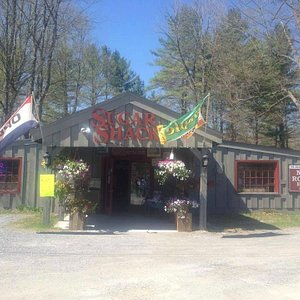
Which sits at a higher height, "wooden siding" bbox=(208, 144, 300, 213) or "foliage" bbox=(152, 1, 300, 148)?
"foliage" bbox=(152, 1, 300, 148)

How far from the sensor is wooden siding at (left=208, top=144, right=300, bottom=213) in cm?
1847

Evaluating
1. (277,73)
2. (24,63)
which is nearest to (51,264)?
(24,63)

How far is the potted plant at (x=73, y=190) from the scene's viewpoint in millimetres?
13070

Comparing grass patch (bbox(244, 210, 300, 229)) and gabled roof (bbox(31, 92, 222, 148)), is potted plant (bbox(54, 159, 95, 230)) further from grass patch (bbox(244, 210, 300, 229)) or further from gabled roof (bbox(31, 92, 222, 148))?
grass patch (bbox(244, 210, 300, 229))

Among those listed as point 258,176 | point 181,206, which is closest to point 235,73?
point 258,176

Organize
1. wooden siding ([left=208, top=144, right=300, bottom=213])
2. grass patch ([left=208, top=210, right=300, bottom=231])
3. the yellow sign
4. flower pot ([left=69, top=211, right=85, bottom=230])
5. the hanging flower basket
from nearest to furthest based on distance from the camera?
the yellow sign
flower pot ([left=69, top=211, right=85, bottom=230])
the hanging flower basket
grass patch ([left=208, top=210, right=300, bottom=231])
wooden siding ([left=208, top=144, right=300, bottom=213])

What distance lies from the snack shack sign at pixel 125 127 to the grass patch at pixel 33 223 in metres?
2.85

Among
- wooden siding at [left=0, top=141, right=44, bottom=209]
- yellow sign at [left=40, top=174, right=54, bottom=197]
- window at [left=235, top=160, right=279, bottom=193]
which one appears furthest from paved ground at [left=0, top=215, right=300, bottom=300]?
window at [left=235, top=160, right=279, bottom=193]

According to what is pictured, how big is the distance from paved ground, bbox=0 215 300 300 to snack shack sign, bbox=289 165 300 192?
636 cm

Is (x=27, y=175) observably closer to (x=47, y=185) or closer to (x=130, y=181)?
(x=130, y=181)

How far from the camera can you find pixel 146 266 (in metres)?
8.39

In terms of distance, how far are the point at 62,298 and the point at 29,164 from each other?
12.4m

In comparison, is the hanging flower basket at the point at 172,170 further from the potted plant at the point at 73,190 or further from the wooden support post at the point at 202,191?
the potted plant at the point at 73,190

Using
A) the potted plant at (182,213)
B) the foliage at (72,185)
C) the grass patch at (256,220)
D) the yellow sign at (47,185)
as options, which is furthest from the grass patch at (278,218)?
the yellow sign at (47,185)
